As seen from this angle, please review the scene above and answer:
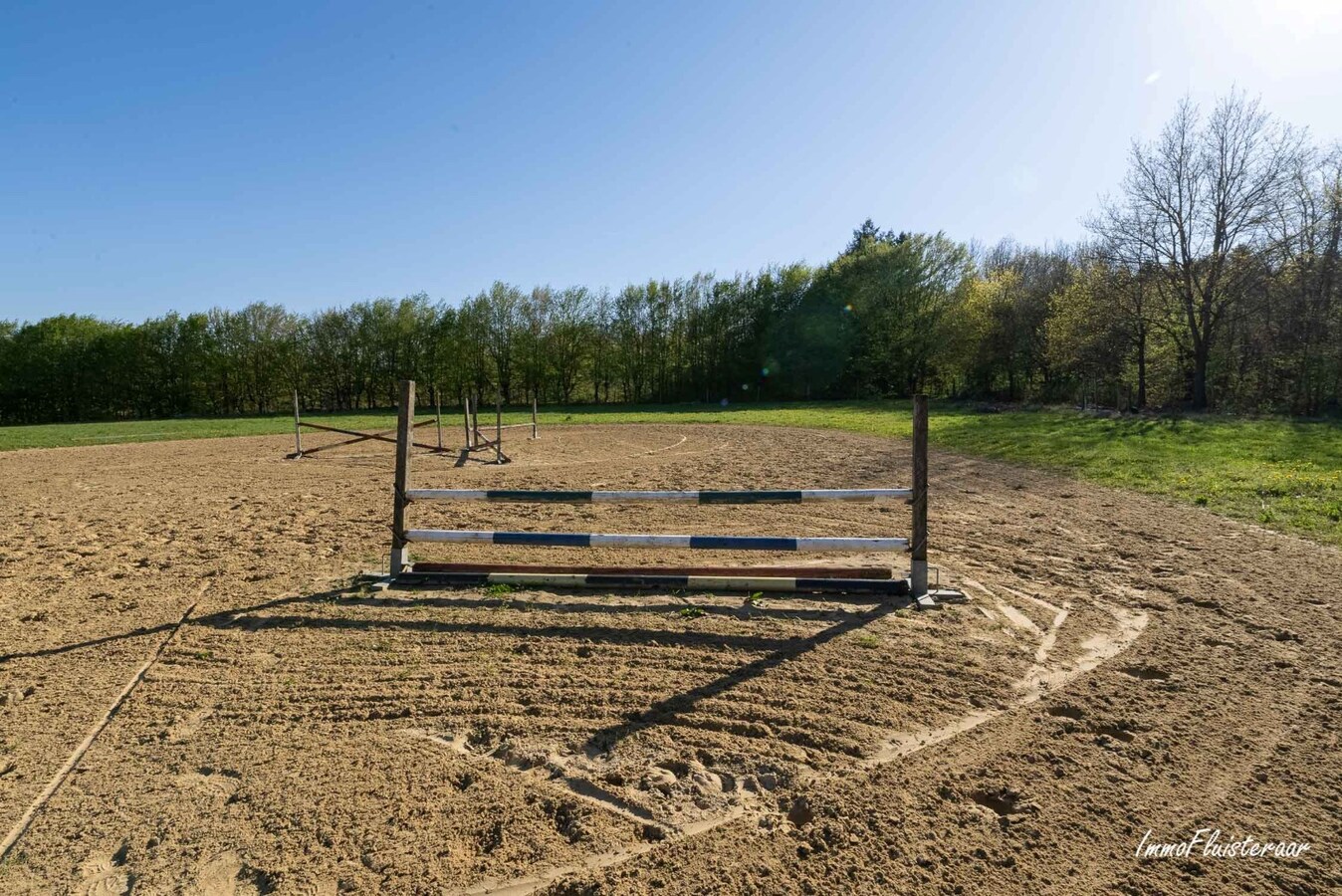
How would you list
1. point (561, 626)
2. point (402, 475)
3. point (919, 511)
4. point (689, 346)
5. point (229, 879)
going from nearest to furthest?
point (229, 879) → point (561, 626) → point (919, 511) → point (402, 475) → point (689, 346)

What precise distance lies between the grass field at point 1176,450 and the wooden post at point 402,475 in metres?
10.2

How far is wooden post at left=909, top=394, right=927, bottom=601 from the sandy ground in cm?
48

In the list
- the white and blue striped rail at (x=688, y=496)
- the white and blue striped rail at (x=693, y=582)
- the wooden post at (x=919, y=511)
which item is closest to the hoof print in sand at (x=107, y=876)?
the white and blue striped rail at (x=688, y=496)

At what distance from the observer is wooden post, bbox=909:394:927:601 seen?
5.48 m

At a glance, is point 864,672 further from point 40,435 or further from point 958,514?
point 40,435

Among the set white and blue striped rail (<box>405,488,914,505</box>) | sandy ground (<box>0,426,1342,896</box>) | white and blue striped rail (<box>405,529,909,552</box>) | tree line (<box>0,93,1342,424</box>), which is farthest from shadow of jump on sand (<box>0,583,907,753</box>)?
tree line (<box>0,93,1342,424</box>)

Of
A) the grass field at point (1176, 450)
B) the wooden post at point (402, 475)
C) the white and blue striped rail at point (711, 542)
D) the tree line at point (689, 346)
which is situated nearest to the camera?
the white and blue striped rail at point (711, 542)

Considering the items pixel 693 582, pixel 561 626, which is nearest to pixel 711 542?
pixel 693 582

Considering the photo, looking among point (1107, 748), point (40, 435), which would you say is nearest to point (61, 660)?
point (1107, 748)

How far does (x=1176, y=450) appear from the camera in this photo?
14508mm

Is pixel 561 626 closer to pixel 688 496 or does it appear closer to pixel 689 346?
pixel 688 496

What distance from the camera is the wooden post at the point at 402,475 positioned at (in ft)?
19.4

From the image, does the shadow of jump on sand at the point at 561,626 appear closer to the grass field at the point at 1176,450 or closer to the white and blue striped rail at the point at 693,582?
the white and blue striped rail at the point at 693,582

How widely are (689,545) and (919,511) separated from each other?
6.75ft
